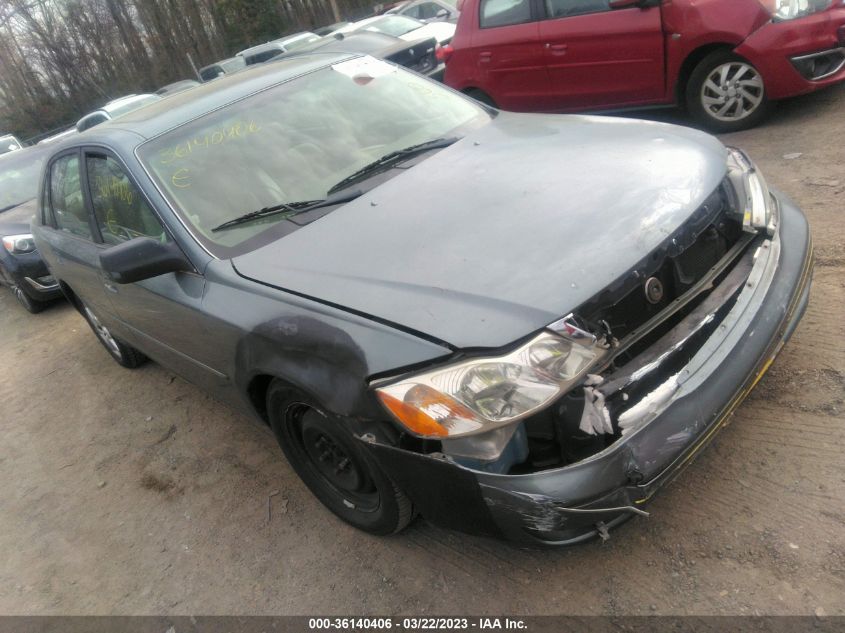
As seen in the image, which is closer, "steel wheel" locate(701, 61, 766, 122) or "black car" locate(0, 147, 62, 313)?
"steel wheel" locate(701, 61, 766, 122)

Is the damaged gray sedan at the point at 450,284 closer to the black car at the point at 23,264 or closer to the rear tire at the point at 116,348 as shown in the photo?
the rear tire at the point at 116,348

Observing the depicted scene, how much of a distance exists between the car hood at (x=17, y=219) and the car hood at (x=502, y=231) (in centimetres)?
544

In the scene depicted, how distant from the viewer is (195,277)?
2.71m

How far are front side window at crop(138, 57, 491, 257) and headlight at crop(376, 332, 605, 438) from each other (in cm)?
113

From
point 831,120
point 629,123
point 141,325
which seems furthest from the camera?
point 831,120

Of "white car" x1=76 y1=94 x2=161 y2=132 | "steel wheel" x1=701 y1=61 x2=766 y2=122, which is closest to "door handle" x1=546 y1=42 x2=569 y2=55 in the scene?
"steel wheel" x1=701 y1=61 x2=766 y2=122

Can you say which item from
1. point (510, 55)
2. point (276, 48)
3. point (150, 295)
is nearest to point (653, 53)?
point (510, 55)

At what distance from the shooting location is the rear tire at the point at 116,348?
15.4 ft

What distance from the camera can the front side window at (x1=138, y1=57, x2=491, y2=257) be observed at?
2.79 metres

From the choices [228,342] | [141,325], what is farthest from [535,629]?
[141,325]

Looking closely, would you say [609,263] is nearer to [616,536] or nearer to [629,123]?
[616,536]

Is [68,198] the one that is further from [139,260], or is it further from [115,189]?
[139,260]

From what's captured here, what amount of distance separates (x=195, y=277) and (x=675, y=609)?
2137 mm

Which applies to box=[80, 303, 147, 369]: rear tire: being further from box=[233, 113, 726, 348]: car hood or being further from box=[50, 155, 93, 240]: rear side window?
box=[233, 113, 726, 348]: car hood
